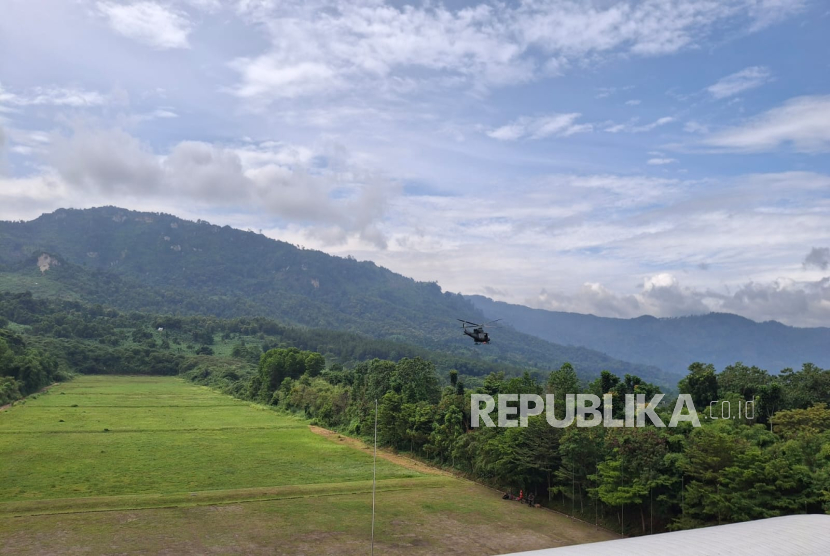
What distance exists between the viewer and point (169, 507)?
101ft

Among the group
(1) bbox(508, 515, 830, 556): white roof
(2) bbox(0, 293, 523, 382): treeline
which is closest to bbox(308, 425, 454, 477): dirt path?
(1) bbox(508, 515, 830, 556): white roof

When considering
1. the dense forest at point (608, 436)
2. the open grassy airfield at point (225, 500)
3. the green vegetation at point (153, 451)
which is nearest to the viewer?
the open grassy airfield at point (225, 500)

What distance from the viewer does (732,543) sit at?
2072 cm

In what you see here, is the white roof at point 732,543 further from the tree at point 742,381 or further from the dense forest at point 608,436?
the tree at point 742,381

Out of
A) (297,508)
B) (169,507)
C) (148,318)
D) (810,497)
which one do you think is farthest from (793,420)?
(148,318)

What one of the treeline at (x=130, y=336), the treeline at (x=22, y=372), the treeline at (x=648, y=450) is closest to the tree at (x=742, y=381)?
the treeline at (x=648, y=450)

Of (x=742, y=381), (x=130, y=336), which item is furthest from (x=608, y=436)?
→ (x=130, y=336)

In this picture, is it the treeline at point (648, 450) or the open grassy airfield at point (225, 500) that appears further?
the treeline at point (648, 450)

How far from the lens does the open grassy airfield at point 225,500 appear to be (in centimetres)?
2630

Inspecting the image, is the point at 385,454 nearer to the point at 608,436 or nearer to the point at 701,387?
the point at 608,436

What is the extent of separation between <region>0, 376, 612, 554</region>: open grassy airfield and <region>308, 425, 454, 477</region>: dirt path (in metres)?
1.17

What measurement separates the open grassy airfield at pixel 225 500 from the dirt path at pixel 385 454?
1.17 metres

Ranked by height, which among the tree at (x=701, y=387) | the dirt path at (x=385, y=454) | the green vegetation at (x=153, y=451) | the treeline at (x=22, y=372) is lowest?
the dirt path at (x=385, y=454)

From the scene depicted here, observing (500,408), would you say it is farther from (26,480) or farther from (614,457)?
(26,480)
